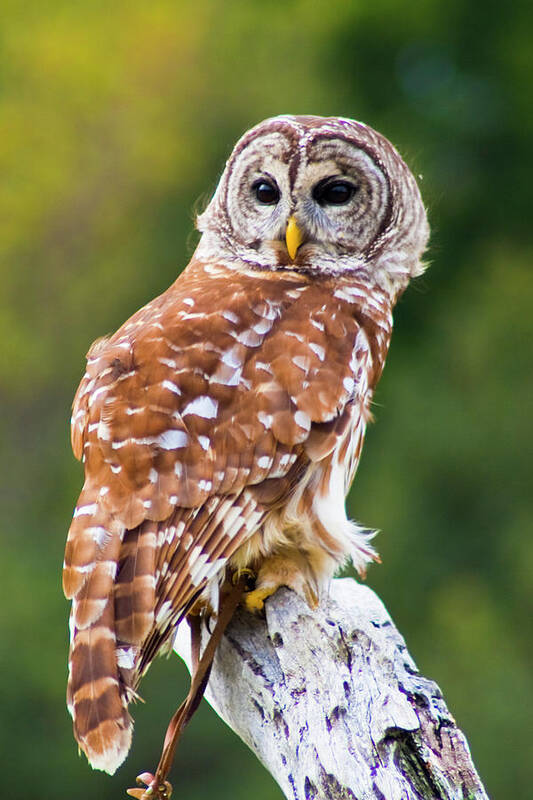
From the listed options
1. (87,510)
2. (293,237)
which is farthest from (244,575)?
(293,237)

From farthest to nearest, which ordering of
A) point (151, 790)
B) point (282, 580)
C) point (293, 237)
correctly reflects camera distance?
1. point (293, 237)
2. point (282, 580)
3. point (151, 790)

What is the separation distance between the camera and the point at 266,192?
3.85 metres

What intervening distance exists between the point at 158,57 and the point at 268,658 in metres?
9.09

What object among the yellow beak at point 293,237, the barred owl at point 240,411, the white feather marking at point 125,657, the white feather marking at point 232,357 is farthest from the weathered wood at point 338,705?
the yellow beak at point 293,237

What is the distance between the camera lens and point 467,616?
31.4 feet

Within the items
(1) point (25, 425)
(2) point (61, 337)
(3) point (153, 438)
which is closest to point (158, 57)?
(2) point (61, 337)

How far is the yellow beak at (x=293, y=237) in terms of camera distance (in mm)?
3653

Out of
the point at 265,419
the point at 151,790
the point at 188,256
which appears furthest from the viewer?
the point at 188,256

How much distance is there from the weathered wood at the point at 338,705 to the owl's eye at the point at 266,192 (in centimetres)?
117

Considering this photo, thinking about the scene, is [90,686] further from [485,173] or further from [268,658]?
[485,173]

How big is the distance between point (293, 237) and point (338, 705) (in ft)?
4.52

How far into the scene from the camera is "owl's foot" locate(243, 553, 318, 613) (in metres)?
3.28

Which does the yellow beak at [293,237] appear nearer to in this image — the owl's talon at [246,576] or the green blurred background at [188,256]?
the owl's talon at [246,576]

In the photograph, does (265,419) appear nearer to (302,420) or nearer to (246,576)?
(302,420)
